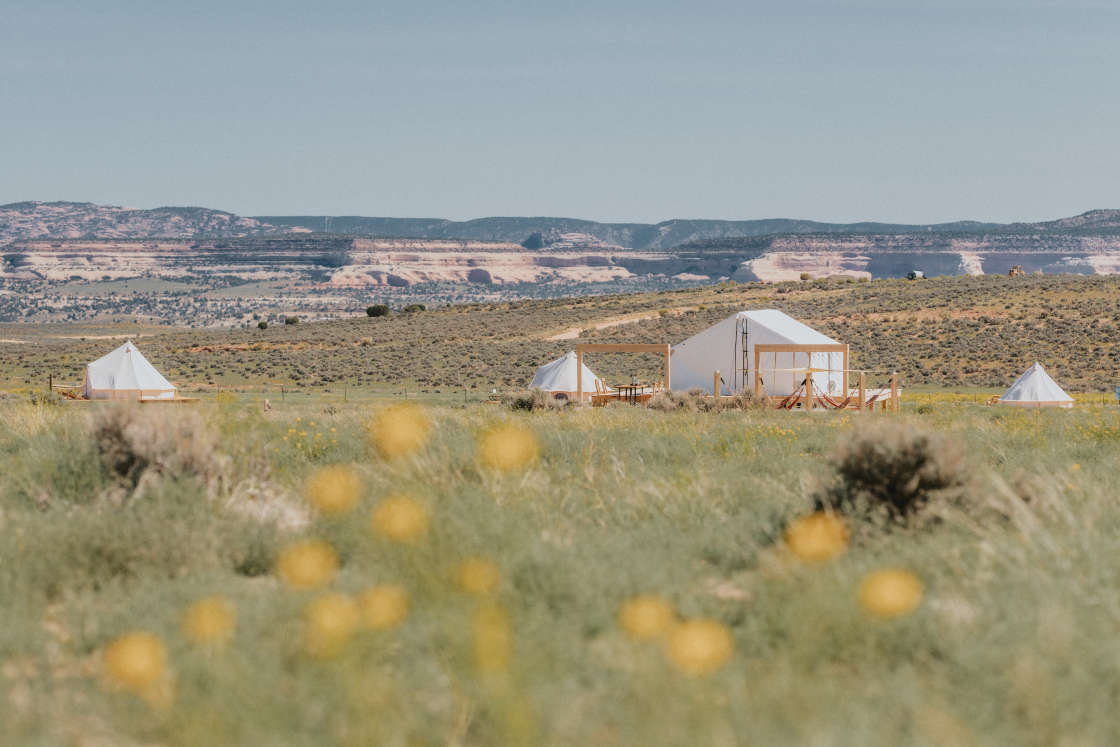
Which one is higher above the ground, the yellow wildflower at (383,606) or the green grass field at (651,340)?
the yellow wildflower at (383,606)

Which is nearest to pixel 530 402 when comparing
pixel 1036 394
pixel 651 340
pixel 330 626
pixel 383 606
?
pixel 1036 394

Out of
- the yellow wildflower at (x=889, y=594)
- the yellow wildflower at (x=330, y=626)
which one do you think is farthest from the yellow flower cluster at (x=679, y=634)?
the yellow wildflower at (x=330, y=626)

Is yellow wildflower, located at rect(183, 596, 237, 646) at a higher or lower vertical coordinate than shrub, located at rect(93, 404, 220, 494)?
lower

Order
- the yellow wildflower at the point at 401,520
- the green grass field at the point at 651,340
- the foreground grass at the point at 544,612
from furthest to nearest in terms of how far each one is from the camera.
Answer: the green grass field at the point at 651,340 → the yellow wildflower at the point at 401,520 → the foreground grass at the point at 544,612

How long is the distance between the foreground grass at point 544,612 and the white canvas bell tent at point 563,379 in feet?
90.9

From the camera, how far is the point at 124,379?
40.3 m

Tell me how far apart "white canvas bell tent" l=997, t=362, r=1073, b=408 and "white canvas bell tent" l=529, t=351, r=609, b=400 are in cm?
1270

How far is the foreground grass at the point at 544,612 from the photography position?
4.54 metres

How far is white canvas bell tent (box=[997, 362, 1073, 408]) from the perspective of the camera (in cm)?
3316

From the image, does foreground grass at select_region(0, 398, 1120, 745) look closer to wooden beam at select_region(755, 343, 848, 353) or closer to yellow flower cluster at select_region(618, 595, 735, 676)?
yellow flower cluster at select_region(618, 595, 735, 676)

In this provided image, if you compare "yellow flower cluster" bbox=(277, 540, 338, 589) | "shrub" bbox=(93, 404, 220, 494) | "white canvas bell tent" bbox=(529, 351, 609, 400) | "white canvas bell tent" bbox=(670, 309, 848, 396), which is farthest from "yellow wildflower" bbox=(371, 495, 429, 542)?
"white canvas bell tent" bbox=(529, 351, 609, 400)

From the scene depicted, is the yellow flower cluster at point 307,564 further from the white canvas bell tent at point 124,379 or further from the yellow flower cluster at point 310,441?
the white canvas bell tent at point 124,379

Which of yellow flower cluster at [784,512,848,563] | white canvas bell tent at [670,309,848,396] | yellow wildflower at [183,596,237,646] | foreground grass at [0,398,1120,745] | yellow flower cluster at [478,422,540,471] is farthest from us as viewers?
white canvas bell tent at [670,309,848,396]

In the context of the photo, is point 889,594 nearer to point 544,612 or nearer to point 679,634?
point 679,634
